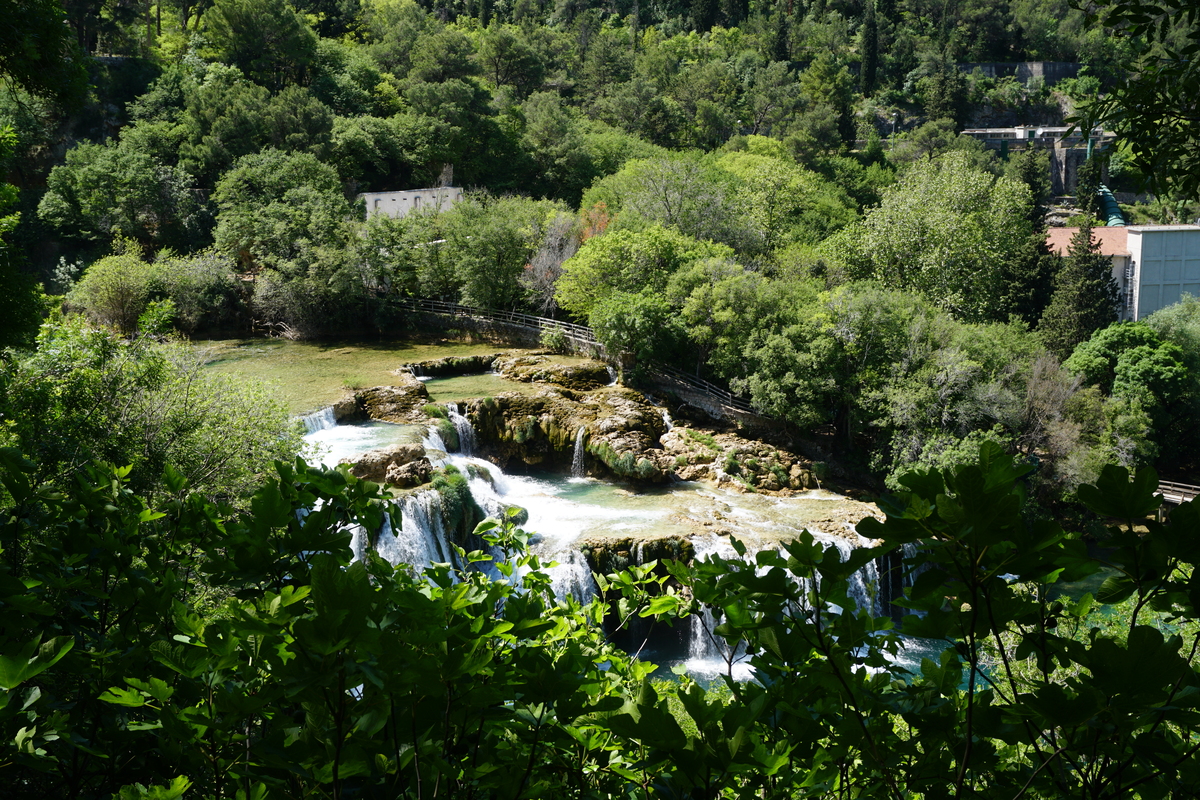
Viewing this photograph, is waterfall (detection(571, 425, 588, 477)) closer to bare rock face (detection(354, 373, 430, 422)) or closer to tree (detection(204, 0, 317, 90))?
bare rock face (detection(354, 373, 430, 422))

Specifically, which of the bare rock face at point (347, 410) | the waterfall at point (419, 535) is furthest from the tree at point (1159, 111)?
the bare rock face at point (347, 410)

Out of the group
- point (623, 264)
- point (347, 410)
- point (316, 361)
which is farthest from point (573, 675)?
point (316, 361)

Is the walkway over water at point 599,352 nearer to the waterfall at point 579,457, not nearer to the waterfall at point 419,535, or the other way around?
the waterfall at point 579,457

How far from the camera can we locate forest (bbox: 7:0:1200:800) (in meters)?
1.37

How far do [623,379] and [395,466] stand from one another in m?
9.03

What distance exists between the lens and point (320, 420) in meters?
18.4

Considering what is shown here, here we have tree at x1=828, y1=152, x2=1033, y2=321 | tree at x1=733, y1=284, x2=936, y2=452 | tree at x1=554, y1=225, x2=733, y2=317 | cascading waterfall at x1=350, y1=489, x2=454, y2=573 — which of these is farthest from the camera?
tree at x1=828, y1=152, x2=1033, y2=321

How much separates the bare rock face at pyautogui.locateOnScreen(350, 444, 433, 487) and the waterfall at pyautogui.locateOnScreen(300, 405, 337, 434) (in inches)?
108

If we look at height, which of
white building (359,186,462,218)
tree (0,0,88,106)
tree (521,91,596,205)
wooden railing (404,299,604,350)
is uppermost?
tree (521,91,596,205)

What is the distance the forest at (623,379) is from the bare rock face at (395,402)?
590 centimetres

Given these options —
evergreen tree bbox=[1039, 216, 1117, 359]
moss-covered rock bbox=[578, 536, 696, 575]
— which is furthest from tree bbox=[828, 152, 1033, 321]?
moss-covered rock bbox=[578, 536, 696, 575]

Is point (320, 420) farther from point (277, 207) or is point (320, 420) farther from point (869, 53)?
point (869, 53)

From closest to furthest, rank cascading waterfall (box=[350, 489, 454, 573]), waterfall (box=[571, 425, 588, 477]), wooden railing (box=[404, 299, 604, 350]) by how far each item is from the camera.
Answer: cascading waterfall (box=[350, 489, 454, 573]) → waterfall (box=[571, 425, 588, 477]) → wooden railing (box=[404, 299, 604, 350])

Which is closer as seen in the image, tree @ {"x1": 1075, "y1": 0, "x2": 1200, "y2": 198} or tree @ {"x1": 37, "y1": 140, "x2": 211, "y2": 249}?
tree @ {"x1": 1075, "y1": 0, "x2": 1200, "y2": 198}
